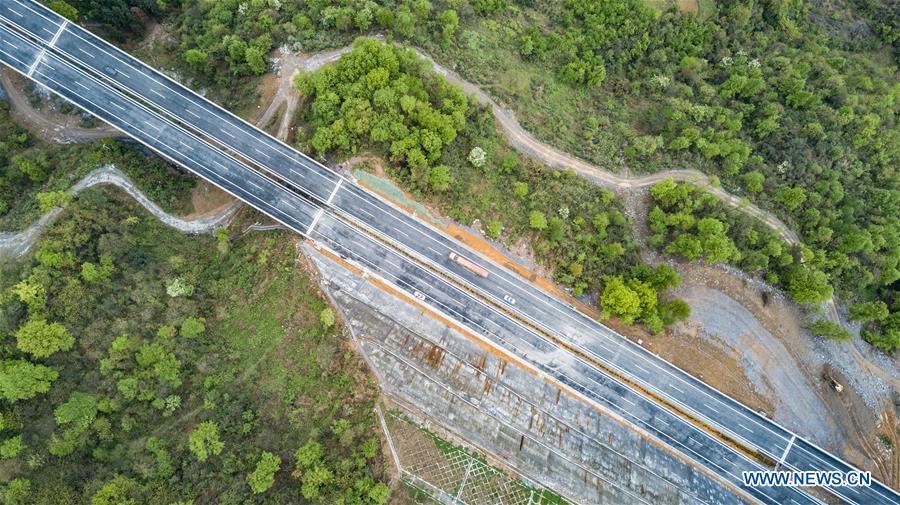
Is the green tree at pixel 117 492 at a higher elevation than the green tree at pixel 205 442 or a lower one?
lower

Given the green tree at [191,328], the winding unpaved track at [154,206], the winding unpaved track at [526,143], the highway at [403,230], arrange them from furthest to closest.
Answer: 1. the winding unpaved track at [526,143]
2. the winding unpaved track at [154,206]
3. the highway at [403,230]
4. the green tree at [191,328]

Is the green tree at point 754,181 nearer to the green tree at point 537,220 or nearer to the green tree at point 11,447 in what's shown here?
the green tree at point 537,220

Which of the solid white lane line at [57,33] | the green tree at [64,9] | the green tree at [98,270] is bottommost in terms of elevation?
the green tree at [98,270]

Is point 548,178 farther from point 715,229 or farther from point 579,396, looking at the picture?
point 579,396

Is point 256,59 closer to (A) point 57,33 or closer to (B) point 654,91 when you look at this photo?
(A) point 57,33

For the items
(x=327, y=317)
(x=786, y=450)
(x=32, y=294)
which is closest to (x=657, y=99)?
(x=786, y=450)

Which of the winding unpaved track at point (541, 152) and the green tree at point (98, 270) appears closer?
the green tree at point (98, 270)

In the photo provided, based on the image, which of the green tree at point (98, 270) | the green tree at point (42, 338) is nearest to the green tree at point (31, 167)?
the green tree at point (98, 270)
